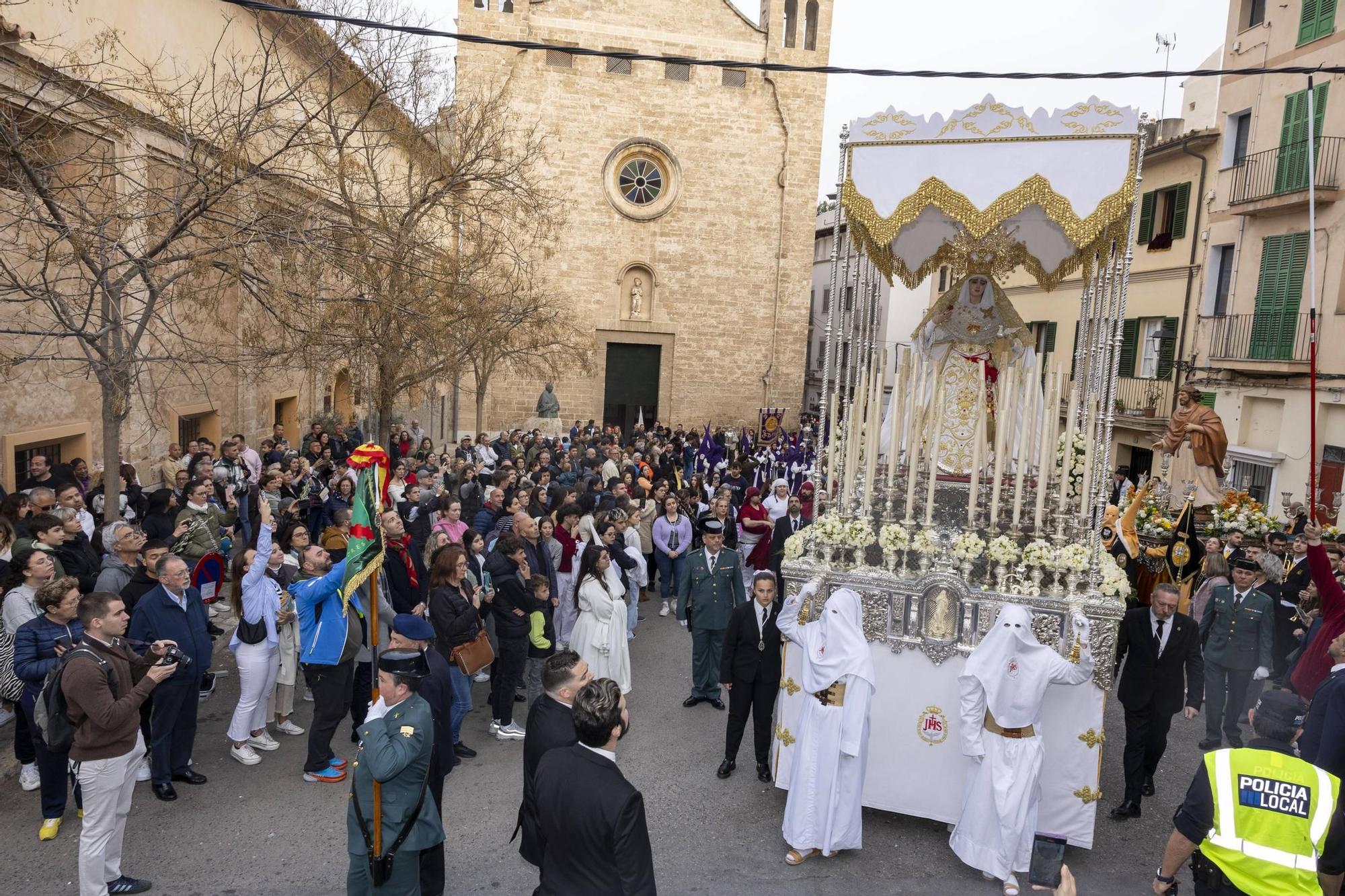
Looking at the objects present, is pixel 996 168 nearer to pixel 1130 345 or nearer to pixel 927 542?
pixel 927 542

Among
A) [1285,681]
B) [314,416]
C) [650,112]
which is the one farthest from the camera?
[650,112]

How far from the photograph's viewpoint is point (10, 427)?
10750 mm

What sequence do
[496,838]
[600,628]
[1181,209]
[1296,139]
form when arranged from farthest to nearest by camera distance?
[1181,209] < [1296,139] < [600,628] < [496,838]

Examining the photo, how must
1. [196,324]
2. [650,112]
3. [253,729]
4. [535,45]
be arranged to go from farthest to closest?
[650,112], [196,324], [535,45], [253,729]

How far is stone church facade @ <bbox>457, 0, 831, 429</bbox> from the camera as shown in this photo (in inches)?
1022

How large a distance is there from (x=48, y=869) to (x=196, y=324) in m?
10.4

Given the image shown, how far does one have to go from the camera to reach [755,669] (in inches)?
254

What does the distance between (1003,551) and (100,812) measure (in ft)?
17.5

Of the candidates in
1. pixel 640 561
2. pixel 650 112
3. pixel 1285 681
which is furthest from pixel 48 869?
pixel 650 112

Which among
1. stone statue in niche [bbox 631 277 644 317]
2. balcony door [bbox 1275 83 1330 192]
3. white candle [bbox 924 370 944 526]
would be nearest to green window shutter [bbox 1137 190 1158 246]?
balcony door [bbox 1275 83 1330 192]

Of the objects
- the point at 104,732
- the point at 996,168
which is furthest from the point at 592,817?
the point at 996,168

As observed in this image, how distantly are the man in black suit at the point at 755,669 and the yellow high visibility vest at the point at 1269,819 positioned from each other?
3066 mm

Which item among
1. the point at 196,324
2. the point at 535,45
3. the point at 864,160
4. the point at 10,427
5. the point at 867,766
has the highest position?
the point at 535,45

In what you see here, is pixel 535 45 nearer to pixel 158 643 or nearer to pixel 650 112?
pixel 158 643
